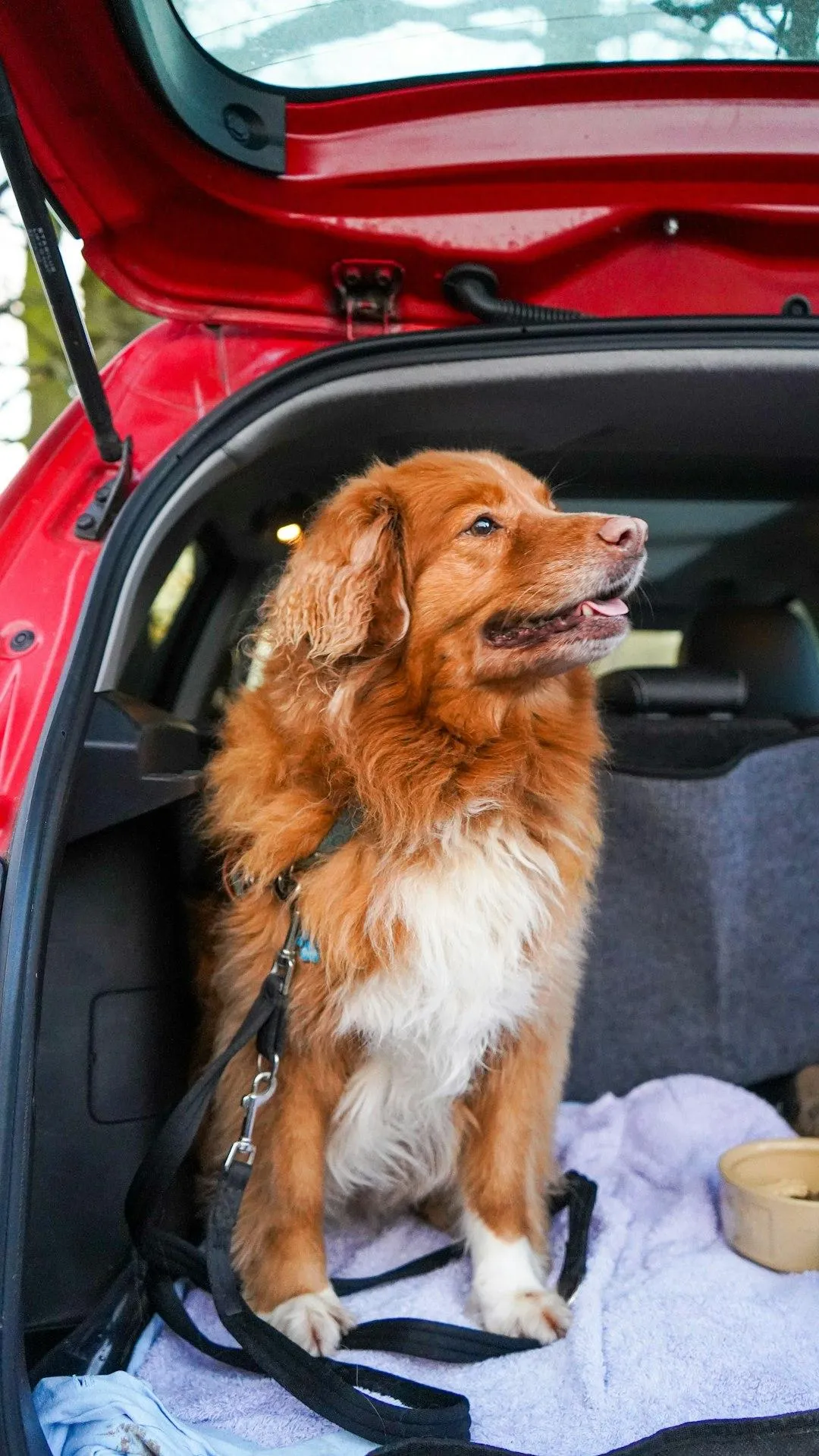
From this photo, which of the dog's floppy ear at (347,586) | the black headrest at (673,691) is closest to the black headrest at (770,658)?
the black headrest at (673,691)

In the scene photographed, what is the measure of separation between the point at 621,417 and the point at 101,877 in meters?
1.55

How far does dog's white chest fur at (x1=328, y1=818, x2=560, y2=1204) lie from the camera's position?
1985 mm

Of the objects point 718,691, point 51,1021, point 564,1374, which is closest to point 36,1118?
point 51,1021

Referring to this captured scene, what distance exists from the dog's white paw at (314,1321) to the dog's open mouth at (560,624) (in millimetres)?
1236

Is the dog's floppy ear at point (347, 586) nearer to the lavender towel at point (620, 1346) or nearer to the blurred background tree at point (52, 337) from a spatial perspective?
the lavender towel at point (620, 1346)

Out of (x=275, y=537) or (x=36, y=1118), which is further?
(x=275, y=537)

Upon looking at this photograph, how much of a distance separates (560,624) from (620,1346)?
4.13 feet

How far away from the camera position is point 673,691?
300 cm

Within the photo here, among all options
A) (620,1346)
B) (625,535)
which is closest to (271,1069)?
(620,1346)

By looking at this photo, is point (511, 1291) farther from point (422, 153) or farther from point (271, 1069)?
point (422, 153)

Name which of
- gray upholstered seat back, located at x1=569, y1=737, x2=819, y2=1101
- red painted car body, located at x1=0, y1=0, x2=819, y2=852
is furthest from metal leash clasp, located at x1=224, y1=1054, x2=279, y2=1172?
gray upholstered seat back, located at x1=569, y1=737, x2=819, y2=1101

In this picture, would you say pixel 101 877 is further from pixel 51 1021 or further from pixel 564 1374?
pixel 564 1374

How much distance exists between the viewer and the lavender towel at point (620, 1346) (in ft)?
5.41

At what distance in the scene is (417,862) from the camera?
202 centimetres
